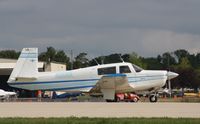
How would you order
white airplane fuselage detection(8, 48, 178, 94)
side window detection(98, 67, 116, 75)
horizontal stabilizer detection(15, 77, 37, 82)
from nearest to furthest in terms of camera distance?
side window detection(98, 67, 116, 75), white airplane fuselage detection(8, 48, 178, 94), horizontal stabilizer detection(15, 77, 37, 82)

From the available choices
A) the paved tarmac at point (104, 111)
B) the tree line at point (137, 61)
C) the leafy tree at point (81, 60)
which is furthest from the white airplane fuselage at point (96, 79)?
the leafy tree at point (81, 60)

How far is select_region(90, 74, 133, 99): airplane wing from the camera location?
27609 mm

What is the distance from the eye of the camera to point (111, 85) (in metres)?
28.2

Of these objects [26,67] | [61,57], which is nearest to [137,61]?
[61,57]

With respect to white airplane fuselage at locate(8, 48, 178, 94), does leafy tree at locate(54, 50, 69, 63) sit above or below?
above

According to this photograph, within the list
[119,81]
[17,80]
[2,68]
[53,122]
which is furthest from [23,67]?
[2,68]

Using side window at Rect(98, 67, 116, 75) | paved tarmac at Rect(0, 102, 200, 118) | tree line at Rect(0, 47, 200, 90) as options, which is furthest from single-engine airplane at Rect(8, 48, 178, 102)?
tree line at Rect(0, 47, 200, 90)

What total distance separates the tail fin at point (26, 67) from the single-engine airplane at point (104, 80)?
→ 7cm

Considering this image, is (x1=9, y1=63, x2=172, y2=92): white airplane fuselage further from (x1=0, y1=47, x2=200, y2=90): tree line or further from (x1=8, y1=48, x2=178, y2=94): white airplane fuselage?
(x1=0, y1=47, x2=200, y2=90): tree line

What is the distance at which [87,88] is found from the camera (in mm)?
29094

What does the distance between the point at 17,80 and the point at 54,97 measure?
5909 millimetres

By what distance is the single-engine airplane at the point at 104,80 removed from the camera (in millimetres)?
28000

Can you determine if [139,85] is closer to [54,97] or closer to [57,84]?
[57,84]

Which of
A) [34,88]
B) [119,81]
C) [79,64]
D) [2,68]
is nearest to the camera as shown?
[119,81]
